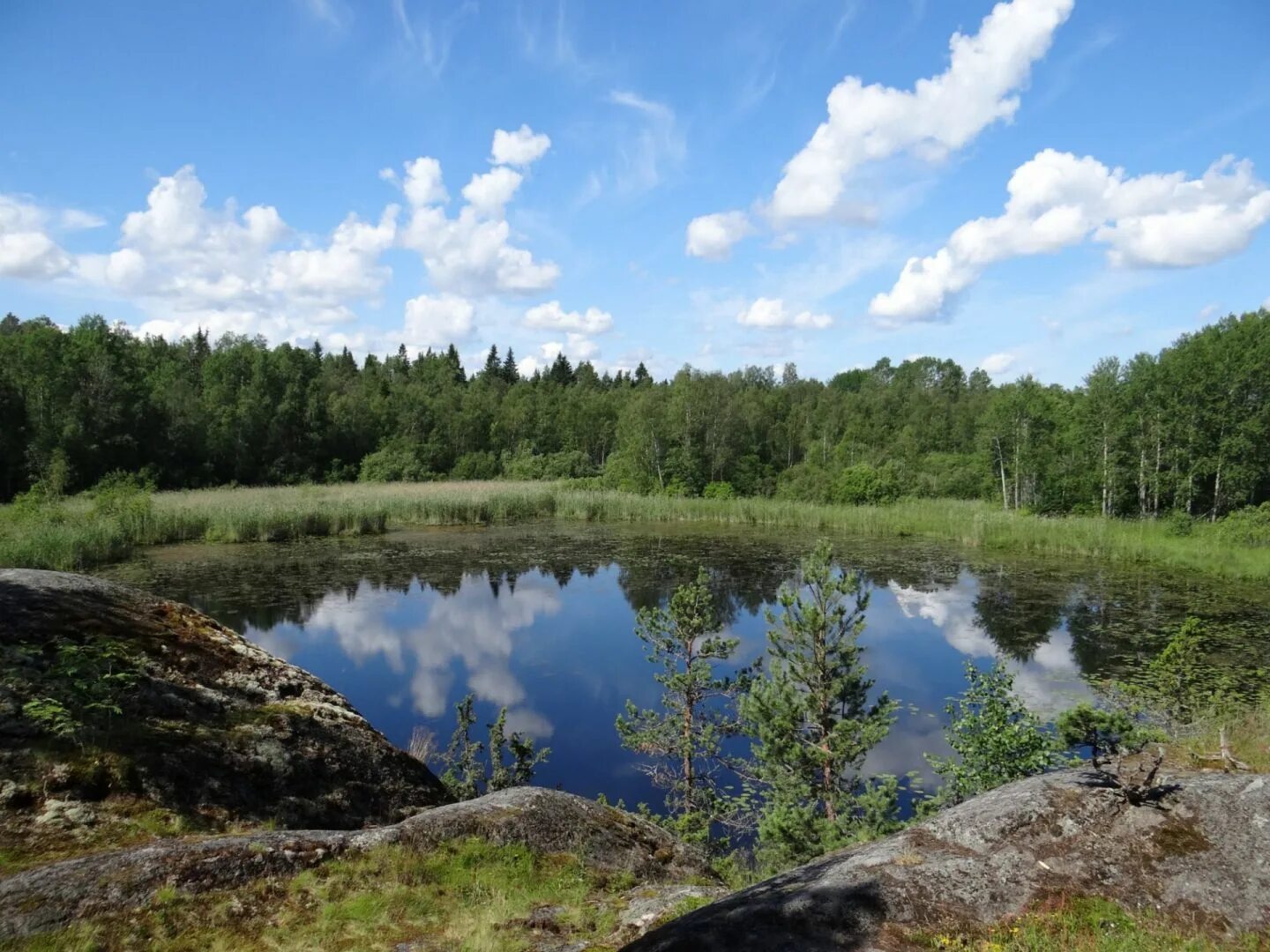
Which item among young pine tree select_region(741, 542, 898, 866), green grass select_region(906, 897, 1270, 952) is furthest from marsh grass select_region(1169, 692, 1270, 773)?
green grass select_region(906, 897, 1270, 952)

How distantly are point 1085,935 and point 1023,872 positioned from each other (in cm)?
35

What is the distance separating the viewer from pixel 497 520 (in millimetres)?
34969

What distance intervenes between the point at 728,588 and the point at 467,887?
17.2 metres

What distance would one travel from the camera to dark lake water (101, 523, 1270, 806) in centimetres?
1196

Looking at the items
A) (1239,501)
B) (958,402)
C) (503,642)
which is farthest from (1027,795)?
(958,402)

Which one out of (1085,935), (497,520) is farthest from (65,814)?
(497,520)

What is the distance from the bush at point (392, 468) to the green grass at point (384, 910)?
50.4m

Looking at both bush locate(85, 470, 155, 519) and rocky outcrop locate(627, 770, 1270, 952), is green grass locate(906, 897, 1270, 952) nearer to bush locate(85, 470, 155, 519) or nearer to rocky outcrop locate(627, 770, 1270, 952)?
rocky outcrop locate(627, 770, 1270, 952)

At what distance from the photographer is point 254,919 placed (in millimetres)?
3166

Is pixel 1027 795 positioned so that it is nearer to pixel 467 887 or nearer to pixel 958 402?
pixel 467 887

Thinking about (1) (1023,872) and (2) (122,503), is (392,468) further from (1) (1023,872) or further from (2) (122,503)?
(1) (1023,872)

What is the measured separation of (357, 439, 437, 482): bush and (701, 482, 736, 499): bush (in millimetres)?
22394

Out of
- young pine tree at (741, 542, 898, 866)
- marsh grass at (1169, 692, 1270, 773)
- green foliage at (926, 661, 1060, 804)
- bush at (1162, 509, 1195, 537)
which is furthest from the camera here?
bush at (1162, 509, 1195, 537)

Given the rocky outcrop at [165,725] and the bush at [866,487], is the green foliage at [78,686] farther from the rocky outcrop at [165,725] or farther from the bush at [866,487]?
the bush at [866,487]
